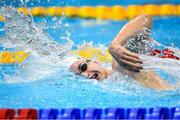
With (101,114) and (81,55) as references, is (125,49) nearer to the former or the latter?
(101,114)

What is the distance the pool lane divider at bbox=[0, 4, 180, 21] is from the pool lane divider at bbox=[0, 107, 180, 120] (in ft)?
12.3

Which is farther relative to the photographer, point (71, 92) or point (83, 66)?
point (71, 92)

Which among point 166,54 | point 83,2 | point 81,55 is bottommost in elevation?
point 166,54

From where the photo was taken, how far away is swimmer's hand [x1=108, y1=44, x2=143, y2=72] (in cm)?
265

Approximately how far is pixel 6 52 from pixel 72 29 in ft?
4.00

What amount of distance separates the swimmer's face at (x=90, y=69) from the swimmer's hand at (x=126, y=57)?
0.59m

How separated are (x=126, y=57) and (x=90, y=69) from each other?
0.74 metres

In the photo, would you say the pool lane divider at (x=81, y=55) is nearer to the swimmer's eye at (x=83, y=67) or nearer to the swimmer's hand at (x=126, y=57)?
the swimmer's eye at (x=83, y=67)

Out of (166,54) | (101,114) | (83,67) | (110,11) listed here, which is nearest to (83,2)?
(110,11)

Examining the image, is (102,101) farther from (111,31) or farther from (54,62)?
(111,31)

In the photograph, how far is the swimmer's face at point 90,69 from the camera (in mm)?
3369

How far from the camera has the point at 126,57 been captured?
2.67 meters

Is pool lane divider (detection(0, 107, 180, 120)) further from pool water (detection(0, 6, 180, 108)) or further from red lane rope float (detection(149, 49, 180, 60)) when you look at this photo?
red lane rope float (detection(149, 49, 180, 60))

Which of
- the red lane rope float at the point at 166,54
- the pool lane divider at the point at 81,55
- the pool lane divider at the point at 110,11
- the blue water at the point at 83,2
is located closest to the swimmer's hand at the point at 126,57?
the red lane rope float at the point at 166,54
